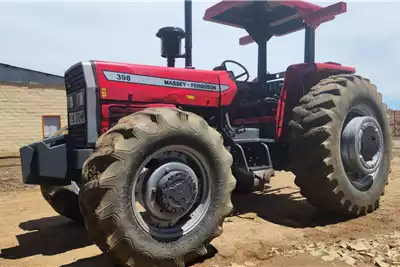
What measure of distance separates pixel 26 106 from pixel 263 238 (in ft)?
47.0

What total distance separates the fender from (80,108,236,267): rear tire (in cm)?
199

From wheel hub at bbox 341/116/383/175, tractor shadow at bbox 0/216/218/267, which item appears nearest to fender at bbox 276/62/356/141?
wheel hub at bbox 341/116/383/175

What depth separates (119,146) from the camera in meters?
3.01

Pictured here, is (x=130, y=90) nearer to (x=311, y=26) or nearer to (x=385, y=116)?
(x=311, y=26)

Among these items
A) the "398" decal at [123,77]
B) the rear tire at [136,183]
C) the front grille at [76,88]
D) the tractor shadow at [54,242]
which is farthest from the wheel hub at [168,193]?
the "398" decal at [123,77]

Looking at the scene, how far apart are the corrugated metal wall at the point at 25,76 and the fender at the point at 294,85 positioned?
13576mm

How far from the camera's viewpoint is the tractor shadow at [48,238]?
3.86 metres

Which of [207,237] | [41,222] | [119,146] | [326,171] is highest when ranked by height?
[119,146]

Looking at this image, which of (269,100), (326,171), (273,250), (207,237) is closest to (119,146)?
(207,237)

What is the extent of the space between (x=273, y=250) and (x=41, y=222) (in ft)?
10.5

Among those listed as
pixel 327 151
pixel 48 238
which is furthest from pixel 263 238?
pixel 48 238

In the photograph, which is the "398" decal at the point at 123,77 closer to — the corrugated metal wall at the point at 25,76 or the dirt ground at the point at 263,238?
the dirt ground at the point at 263,238

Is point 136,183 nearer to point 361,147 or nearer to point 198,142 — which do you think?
point 198,142

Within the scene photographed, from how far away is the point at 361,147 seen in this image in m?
5.10
